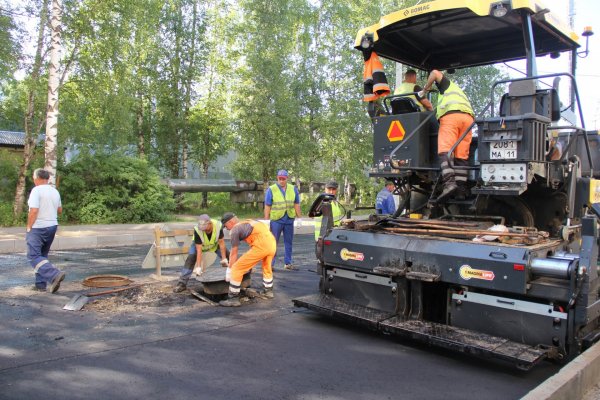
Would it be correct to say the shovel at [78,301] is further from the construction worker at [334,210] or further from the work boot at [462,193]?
the work boot at [462,193]

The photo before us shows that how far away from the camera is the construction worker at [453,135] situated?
183 inches

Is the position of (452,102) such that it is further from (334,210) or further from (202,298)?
(202,298)

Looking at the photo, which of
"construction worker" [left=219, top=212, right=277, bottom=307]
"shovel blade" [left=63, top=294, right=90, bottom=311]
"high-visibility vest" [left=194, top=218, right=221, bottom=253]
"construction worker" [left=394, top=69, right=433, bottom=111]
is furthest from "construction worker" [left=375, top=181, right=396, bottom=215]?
"shovel blade" [left=63, top=294, right=90, bottom=311]

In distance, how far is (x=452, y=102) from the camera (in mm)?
4789

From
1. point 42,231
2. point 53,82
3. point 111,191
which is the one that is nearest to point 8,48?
point 53,82

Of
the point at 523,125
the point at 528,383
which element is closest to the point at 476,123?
the point at 523,125

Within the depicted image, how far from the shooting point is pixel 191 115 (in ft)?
66.9

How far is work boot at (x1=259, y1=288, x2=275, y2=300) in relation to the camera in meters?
6.18

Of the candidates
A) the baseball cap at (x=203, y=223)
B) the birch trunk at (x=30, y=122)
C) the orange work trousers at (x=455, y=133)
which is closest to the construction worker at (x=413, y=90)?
the orange work trousers at (x=455, y=133)

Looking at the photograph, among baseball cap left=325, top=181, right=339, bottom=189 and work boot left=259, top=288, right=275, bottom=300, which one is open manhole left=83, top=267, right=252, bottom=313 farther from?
baseball cap left=325, top=181, right=339, bottom=189

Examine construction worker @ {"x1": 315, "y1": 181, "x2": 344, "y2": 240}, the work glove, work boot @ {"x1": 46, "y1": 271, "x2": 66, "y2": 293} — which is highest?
construction worker @ {"x1": 315, "y1": 181, "x2": 344, "y2": 240}

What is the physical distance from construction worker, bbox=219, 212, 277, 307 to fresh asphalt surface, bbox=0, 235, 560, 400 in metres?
0.33

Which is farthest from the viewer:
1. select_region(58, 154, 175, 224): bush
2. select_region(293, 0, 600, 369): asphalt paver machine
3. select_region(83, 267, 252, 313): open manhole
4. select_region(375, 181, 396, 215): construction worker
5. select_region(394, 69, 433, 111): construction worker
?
select_region(58, 154, 175, 224): bush

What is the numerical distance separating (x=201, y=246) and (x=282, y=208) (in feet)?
6.99
